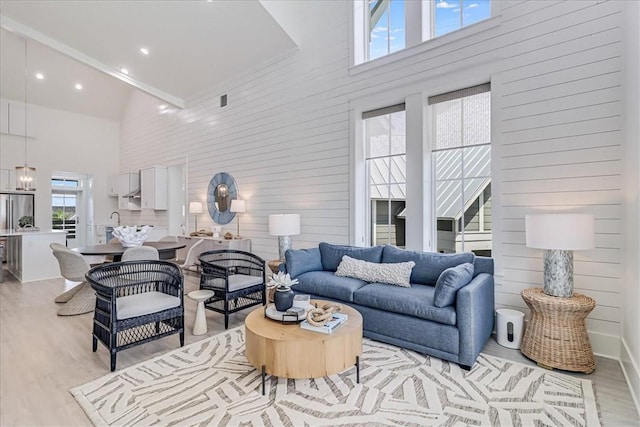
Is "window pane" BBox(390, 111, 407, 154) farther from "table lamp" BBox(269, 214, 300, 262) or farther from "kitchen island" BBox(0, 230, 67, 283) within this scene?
"kitchen island" BBox(0, 230, 67, 283)

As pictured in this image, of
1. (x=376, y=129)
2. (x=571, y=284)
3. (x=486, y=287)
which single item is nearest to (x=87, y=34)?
(x=376, y=129)

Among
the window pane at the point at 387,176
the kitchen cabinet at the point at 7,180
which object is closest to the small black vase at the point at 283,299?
the window pane at the point at 387,176

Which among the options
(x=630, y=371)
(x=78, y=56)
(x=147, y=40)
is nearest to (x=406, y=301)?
(x=630, y=371)

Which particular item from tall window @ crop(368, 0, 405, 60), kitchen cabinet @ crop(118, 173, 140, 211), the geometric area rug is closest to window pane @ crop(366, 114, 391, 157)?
tall window @ crop(368, 0, 405, 60)

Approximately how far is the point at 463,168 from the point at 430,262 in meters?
1.23

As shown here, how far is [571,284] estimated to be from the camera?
2621 millimetres

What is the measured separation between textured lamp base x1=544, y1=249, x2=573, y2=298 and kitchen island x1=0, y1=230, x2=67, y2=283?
305 inches

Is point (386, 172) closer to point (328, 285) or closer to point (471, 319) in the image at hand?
point (328, 285)

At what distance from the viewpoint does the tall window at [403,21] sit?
3.62 meters

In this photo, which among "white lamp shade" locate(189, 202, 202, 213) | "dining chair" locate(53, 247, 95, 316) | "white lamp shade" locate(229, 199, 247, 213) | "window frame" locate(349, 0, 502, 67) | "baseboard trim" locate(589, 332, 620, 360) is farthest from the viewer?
"white lamp shade" locate(189, 202, 202, 213)

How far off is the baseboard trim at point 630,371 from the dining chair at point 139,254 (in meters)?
4.54

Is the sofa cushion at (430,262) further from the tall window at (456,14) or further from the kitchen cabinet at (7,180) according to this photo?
the kitchen cabinet at (7,180)

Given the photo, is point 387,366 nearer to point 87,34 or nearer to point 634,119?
point 634,119

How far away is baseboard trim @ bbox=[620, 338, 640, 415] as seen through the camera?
2.06 meters
